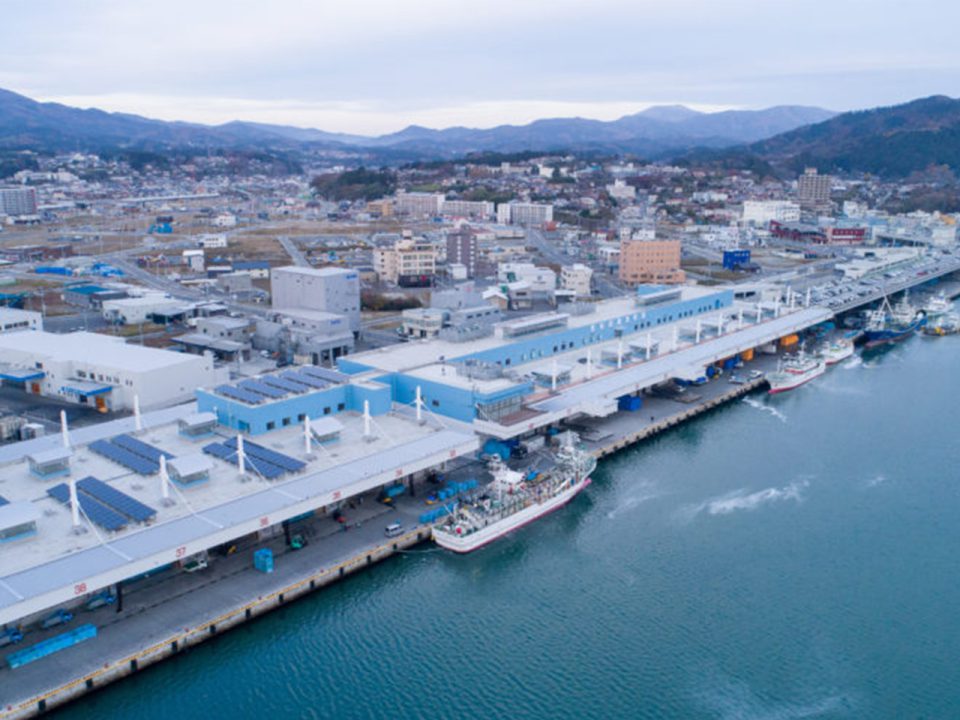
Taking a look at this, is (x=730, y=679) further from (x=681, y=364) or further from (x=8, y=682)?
(x=681, y=364)

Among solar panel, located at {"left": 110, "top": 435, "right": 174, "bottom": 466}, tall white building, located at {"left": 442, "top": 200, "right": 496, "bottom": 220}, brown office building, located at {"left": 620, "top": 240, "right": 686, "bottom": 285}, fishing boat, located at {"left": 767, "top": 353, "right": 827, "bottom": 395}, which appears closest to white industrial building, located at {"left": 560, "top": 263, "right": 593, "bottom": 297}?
brown office building, located at {"left": 620, "top": 240, "right": 686, "bottom": 285}

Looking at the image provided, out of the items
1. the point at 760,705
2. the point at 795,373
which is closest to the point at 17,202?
the point at 795,373

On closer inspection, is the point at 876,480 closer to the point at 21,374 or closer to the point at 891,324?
the point at 891,324

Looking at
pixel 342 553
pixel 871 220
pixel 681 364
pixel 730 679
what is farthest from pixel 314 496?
pixel 871 220

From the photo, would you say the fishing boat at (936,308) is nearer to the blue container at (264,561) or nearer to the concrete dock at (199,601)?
the concrete dock at (199,601)

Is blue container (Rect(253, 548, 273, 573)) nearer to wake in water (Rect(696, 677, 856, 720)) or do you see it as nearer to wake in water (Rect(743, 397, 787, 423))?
wake in water (Rect(696, 677, 856, 720))

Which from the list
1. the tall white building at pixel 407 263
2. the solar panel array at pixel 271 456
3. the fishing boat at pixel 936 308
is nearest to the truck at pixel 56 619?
the solar panel array at pixel 271 456
